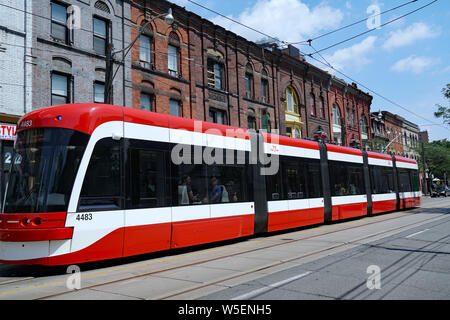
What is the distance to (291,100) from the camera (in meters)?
32.8

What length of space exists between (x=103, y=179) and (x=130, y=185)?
63 cm

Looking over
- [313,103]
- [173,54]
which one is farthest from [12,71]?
[313,103]

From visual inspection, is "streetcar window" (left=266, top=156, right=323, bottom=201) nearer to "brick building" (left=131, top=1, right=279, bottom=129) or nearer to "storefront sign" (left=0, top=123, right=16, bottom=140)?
"brick building" (left=131, top=1, right=279, bottom=129)

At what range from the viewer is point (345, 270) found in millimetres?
7086

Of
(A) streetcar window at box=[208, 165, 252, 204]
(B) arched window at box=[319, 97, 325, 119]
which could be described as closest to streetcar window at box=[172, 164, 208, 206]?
(A) streetcar window at box=[208, 165, 252, 204]

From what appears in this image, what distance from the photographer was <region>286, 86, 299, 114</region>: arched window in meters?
32.4

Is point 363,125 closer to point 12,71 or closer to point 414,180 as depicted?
point 414,180

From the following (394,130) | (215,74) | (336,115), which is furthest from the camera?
(394,130)

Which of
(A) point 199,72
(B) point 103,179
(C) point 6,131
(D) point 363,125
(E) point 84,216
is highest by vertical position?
(D) point 363,125

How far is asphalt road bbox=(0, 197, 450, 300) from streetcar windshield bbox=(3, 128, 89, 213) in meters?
1.35

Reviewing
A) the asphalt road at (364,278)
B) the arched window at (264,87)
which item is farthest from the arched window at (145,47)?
the asphalt road at (364,278)

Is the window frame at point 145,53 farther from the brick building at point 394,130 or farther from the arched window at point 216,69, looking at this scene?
the brick building at point 394,130

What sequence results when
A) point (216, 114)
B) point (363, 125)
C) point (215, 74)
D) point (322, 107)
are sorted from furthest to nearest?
1. point (363, 125)
2. point (322, 107)
3. point (215, 74)
4. point (216, 114)
